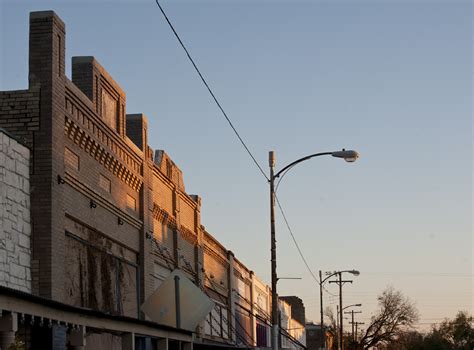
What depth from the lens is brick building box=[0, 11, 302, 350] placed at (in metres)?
16.5

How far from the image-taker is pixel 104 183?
2508 cm

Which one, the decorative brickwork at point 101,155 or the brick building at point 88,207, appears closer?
the brick building at point 88,207

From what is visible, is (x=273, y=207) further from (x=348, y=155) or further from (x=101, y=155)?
(x=101, y=155)

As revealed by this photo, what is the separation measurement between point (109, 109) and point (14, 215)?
7721mm

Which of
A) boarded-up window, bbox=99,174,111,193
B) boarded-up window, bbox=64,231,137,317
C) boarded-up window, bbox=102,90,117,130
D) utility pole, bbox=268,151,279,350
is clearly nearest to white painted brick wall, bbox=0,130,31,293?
boarded-up window, bbox=64,231,137,317

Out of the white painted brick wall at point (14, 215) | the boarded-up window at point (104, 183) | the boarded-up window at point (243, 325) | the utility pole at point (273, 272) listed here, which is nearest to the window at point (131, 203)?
the boarded-up window at point (104, 183)

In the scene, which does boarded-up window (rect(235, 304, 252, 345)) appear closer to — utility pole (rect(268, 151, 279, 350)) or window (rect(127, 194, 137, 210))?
utility pole (rect(268, 151, 279, 350))

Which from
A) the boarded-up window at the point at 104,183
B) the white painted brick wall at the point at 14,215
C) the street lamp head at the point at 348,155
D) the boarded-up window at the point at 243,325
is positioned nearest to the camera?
the white painted brick wall at the point at 14,215

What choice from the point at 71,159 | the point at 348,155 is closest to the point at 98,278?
the point at 71,159

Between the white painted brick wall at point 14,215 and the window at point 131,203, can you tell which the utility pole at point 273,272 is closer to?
the window at point 131,203

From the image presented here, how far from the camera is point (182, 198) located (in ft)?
121

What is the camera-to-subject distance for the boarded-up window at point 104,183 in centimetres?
2472

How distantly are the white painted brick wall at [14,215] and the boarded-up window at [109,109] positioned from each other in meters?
5.83

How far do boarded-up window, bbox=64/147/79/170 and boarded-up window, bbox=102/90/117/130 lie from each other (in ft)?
9.58
